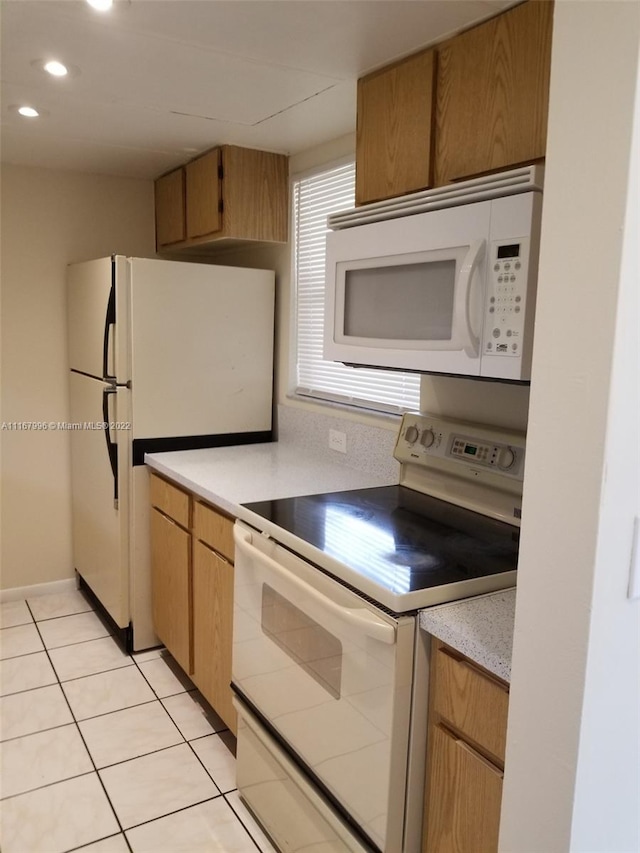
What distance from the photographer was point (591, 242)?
0.85 meters

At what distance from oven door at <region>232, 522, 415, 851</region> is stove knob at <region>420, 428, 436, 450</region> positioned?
A: 621mm

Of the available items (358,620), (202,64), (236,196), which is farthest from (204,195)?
(358,620)

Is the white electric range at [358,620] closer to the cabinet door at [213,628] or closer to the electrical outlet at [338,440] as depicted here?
the cabinet door at [213,628]

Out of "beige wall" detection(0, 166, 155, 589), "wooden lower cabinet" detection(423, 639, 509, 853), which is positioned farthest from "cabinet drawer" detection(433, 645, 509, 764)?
"beige wall" detection(0, 166, 155, 589)

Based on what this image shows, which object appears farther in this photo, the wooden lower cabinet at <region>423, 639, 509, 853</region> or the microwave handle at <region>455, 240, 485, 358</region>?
the microwave handle at <region>455, 240, 485, 358</region>

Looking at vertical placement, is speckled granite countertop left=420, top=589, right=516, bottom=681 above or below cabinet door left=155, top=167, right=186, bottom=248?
below

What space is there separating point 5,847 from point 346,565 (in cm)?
136

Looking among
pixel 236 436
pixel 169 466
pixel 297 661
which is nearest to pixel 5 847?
pixel 297 661

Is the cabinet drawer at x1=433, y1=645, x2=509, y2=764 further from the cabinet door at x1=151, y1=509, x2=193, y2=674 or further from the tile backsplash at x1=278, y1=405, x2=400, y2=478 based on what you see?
the cabinet door at x1=151, y1=509, x2=193, y2=674

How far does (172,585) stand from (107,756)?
664mm

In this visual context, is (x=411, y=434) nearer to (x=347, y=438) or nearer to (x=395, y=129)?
(x=347, y=438)

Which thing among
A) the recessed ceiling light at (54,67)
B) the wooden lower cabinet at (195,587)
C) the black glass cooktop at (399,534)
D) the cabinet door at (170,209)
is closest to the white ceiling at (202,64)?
the recessed ceiling light at (54,67)

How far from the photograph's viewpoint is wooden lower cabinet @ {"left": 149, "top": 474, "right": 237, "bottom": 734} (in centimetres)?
227

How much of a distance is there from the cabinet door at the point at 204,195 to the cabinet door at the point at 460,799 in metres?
2.21
